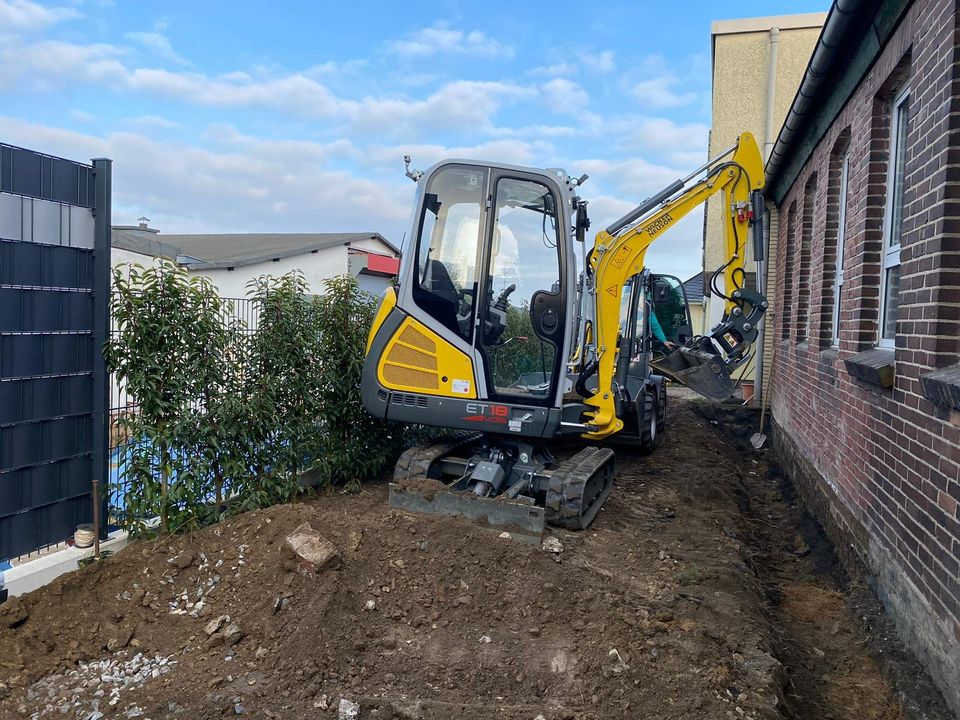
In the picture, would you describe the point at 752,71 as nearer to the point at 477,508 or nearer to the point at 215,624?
the point at 477,508

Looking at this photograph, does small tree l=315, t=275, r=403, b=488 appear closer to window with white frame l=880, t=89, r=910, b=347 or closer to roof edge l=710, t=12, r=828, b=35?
window with white frame l=880, t=89, r=910, b=347

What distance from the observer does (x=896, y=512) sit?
4238 mm

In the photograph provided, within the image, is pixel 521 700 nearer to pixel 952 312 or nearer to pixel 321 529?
pixel 321 529

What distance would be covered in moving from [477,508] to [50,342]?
3.26 m

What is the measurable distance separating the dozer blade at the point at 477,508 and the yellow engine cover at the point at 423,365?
0.84 m

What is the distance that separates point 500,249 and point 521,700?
3681 millimetres

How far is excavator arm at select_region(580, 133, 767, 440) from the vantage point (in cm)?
686

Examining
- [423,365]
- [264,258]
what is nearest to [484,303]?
[423,365]

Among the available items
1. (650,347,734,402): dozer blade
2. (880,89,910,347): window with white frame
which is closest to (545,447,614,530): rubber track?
(650,347,734,402): dozer blade

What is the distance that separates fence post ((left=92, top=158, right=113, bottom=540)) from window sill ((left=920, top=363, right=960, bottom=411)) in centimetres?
500

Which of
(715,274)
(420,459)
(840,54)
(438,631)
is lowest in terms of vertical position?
(438,631)

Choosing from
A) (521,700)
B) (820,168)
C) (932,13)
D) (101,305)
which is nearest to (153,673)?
(521,700)

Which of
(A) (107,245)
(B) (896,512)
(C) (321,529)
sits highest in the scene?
(A) (107,245)

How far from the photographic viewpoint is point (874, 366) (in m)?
4.63
